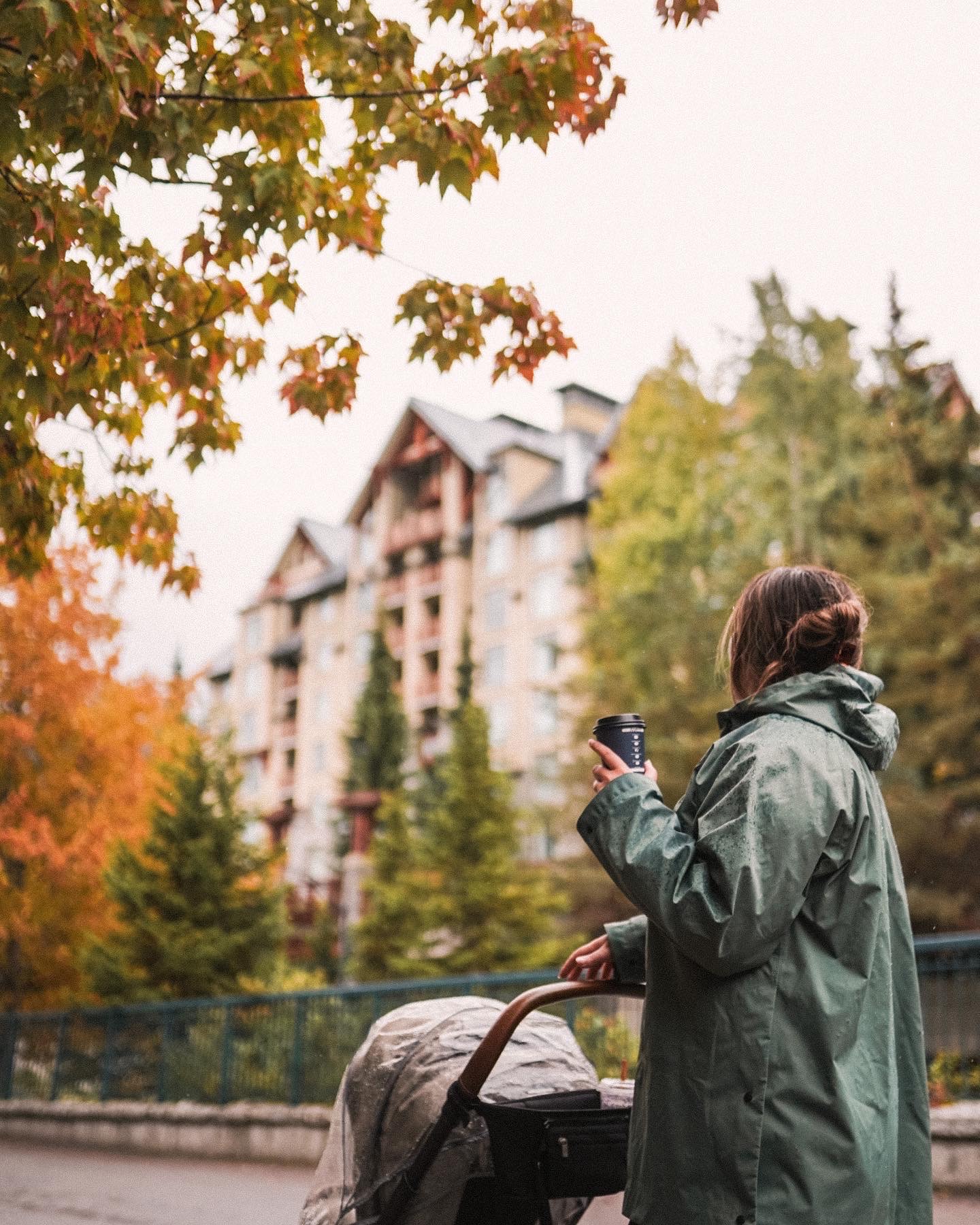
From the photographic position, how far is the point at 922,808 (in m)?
21.8

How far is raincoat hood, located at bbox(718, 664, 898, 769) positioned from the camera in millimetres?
2768

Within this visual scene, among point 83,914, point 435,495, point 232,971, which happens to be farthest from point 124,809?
point 435,495

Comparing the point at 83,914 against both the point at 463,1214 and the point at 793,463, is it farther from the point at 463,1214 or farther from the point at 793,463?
the point at 463,1214

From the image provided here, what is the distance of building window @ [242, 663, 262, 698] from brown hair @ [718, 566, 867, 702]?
68674 mm

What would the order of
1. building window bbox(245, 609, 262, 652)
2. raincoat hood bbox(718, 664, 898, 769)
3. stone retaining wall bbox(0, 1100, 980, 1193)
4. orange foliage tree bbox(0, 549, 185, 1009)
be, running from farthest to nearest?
building window bbox(245, 609, 262, 652) → orange foliage tree bbox(0, 549, 185, 1009) → stone retaining wall bbox(0, 1100, 980, 1193) → raincoat hood bbox(718, 664, 898, 769)

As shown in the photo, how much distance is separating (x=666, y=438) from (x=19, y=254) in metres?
25.5

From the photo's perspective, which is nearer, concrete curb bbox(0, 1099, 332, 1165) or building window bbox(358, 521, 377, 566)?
concrete curb bbox(0, 1099, 332, 1165)

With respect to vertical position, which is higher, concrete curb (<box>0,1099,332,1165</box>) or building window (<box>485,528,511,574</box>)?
building window (<box>485,528,511,574</box>)

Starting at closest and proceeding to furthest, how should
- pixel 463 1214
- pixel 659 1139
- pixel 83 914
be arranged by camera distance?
pixel 659 1139 → pixel 463 1214 → pixel 83 914

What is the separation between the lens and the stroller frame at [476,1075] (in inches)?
125

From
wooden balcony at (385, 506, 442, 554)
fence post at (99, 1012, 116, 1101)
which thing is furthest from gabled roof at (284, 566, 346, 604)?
fence post at (99, 1012, 116, 1101)

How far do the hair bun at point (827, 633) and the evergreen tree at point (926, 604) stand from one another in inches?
735

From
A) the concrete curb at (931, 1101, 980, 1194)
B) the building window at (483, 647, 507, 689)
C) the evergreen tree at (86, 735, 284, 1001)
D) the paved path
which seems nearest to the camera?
the concrete curb at (931, 1101, 980, 1194)

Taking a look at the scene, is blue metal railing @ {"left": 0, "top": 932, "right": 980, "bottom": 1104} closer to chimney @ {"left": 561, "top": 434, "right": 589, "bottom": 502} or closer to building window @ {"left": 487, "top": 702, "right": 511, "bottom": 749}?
building window @ {"left": 487, "top": 702, "right": 511, "bottom": 749}
